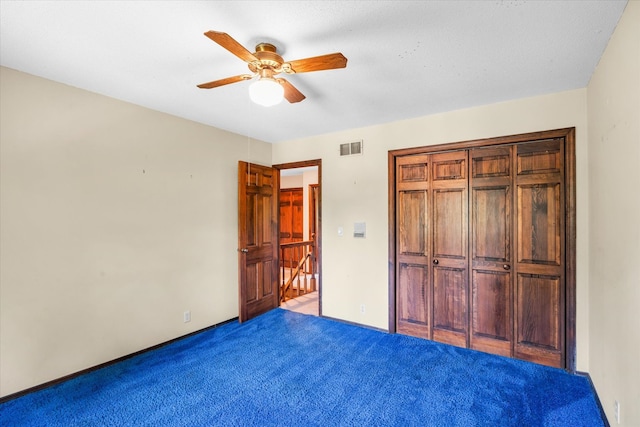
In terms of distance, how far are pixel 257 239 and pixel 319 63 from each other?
2.95m

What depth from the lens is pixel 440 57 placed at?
216cm

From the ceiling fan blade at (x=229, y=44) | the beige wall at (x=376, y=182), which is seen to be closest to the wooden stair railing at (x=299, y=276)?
the beige wall at (x=376, y=182)

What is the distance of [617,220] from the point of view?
184 cm

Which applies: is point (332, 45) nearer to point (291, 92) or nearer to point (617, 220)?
point (291, 92)

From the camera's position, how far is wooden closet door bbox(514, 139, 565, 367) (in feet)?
9.08

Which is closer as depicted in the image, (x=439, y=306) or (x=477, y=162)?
(x=477, y=162)

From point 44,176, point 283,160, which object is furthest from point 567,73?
point 44,176

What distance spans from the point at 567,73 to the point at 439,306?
2.46 metres

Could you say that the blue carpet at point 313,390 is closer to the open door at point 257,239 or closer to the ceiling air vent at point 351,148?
the open door at point 257,239

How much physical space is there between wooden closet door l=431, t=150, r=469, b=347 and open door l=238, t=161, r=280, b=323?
2.33 m

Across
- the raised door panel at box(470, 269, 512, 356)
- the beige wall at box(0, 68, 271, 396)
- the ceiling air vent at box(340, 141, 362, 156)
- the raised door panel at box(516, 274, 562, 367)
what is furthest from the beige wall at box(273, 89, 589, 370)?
the beige wall at box(0, 68, 271, 396)

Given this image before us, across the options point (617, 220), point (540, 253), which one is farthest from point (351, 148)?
point (617, 220)

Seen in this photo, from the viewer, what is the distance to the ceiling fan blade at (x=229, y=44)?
1447mm

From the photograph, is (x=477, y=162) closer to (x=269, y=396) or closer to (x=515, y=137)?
(x=515, y=137)
